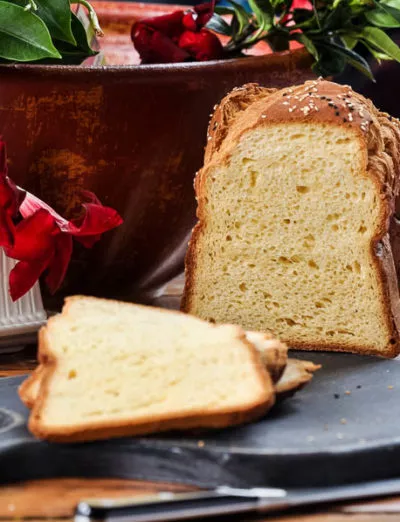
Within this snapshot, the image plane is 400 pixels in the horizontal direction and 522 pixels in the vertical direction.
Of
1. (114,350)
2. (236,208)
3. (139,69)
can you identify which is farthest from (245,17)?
(114,350)

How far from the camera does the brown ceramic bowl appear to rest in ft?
6.64

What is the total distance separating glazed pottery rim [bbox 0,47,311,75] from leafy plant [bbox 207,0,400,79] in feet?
0.17

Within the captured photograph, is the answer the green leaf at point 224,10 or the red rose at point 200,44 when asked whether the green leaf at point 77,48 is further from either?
the green leaf at point 224,10

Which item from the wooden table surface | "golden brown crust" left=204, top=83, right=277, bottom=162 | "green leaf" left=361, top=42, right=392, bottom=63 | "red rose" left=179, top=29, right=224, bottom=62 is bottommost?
the wooden table surface

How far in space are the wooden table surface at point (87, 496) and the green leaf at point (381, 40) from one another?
3.86 ft

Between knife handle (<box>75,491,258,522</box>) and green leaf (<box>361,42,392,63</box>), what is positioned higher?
green leaf (<box>361,42,392,63</box>)

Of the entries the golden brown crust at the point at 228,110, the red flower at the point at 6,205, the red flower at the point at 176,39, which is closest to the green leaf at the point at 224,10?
the red flower at the point at 176,39

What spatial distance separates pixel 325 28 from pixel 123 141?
21.6 inches

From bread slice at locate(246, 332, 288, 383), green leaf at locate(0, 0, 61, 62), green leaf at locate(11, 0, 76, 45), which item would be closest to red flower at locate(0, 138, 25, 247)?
green leaf at locate(0, 0, 61, 62)

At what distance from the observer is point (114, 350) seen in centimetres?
155

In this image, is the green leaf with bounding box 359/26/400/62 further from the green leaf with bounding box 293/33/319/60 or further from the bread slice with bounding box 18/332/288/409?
the bread slice with bounding box 18/332/288/409

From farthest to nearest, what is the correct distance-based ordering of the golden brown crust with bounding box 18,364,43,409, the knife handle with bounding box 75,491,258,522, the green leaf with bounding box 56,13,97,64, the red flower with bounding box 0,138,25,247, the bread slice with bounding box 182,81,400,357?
the green leaf with bounding box 56,13,97,64
the bread slice with bounding box 182,81,400,357
the red flower with bounding box 0,138,25,247
the golden brown crust with bounding box 18,364,43,409
the knife handle with bounding box 75,491,258,522

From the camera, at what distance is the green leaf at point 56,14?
A: 77.4 inches

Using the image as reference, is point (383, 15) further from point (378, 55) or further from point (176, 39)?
point (176, 39)
